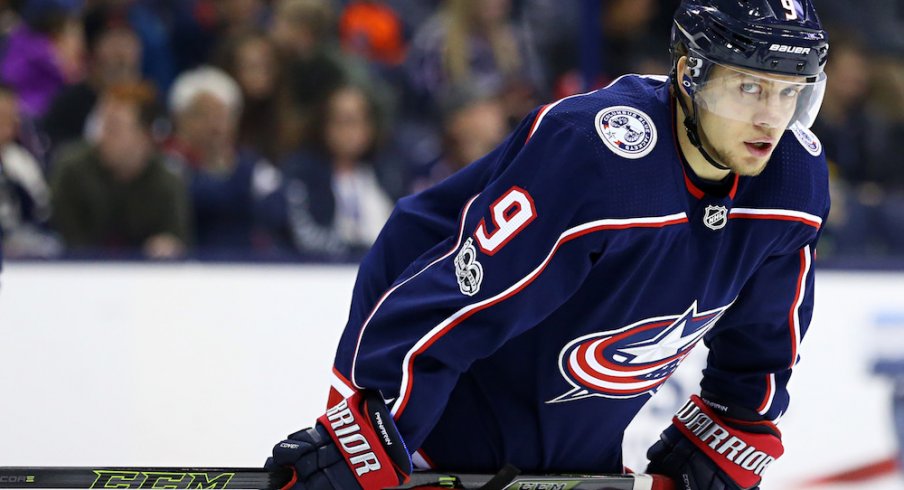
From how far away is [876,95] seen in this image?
477 cm

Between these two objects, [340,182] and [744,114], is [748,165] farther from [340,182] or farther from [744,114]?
[340,182]

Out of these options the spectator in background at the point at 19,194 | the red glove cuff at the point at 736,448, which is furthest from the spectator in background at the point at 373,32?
the red glove cuff at the point at 736,448

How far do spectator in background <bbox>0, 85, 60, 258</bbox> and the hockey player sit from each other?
Answer: 2.11 meters

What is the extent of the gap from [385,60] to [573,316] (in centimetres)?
290

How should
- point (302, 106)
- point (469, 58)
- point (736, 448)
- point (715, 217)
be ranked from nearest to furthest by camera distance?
point (715, 217) < point (736, 448) < point (302, 106) < point (469, 58)

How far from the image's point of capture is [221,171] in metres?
4.17

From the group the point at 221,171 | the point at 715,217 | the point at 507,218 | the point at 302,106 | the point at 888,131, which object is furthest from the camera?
the point at 888,131

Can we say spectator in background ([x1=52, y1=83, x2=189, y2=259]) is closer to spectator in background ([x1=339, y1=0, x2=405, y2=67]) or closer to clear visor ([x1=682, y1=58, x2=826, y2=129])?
spectator in background ([x1=339, y1=0, x2=405, y2=67])

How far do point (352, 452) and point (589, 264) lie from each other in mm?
442

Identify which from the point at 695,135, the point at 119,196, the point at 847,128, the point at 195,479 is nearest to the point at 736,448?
the point at 695,135

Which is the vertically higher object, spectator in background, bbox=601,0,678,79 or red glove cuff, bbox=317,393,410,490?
red glove cuff, bbox=317,393,410,490

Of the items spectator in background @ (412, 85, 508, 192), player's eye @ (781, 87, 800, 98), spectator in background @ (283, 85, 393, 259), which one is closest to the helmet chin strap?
player's eye @ (781, 87, 800, 98)

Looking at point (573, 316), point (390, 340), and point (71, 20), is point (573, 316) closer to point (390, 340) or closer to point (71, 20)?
point (390, 340)

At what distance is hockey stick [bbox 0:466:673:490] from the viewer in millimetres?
1973
